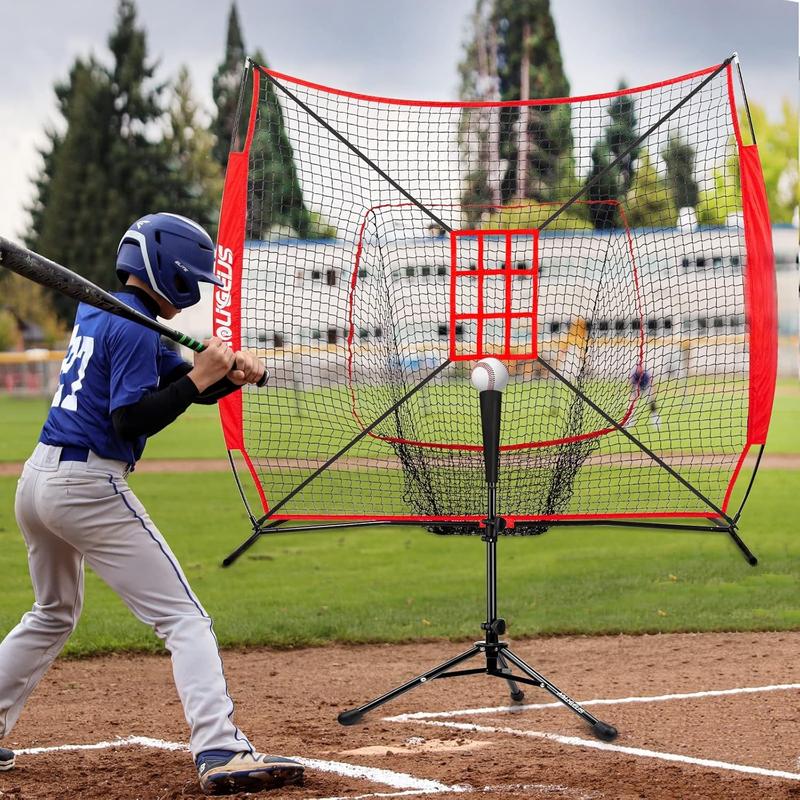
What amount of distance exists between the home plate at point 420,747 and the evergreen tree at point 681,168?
2921mm

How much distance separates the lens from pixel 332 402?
634cm

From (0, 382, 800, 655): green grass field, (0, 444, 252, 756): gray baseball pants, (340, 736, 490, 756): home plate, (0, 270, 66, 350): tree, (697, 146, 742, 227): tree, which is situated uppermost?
(0, 270, 66, 350): tree

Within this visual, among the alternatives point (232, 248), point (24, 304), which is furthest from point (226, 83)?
point (232, 248)

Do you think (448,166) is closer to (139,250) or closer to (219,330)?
(219,330)

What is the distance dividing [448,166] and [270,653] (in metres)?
3.19

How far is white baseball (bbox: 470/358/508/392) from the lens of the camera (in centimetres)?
499

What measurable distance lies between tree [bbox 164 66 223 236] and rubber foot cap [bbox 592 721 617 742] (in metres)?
45.0

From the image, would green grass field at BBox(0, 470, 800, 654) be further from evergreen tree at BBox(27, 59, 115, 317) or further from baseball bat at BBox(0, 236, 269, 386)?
evergreen tree at BBox(27, 59, 115, 317)

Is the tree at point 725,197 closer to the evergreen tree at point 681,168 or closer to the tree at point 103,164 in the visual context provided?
the evergreen tree at point 681,168

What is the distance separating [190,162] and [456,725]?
4869cm

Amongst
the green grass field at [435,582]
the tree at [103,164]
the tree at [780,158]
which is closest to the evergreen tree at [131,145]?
the tree at [103,164]

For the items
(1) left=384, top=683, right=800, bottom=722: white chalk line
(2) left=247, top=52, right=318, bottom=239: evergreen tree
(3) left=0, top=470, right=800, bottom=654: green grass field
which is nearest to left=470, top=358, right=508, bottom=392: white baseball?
(2) left=247, top=52, right=318, bottom=239: evergreen tree

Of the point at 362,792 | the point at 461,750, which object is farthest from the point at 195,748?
the point at 461,750

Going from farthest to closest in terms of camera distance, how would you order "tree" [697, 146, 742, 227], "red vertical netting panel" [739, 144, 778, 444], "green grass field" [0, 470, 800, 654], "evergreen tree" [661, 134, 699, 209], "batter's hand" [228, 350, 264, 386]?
"green grass field" [0, 470, 800, 654] → "evergreen tree" [661, 134, 699, 209] → "tree" [697, 146, 742, 227] → "red vertical netting panel" [739, 144, 778, 444] → "batter's hand" [228, 350, 264, 386]
